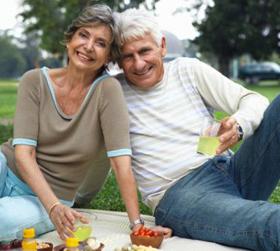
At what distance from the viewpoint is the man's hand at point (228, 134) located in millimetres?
3162

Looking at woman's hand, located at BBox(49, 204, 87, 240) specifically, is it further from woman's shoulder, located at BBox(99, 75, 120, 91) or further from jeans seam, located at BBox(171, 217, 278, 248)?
woman's shoulder, located at BBox(99, 75, 120, 91)

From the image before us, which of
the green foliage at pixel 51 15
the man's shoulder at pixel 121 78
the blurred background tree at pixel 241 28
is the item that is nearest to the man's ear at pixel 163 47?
the man's shoulder at pixel 121 78

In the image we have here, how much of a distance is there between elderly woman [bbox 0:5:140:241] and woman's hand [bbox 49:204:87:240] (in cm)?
17

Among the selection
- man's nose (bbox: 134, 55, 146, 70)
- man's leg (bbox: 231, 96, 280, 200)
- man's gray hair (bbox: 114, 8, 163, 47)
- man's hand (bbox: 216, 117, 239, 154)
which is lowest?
man's leg (bbox: 231, 96, 280, 200)

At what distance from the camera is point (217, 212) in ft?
10.2

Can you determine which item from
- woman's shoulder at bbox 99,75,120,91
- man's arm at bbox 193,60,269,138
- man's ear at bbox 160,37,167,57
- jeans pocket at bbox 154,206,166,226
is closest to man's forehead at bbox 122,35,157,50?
man's ear at bbox 160,37,167,57

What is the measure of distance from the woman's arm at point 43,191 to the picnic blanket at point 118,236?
304 millimetres

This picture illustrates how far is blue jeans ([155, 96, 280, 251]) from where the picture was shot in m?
2.96

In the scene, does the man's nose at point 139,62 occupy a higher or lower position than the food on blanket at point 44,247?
higher

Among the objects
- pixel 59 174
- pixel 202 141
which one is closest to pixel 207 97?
pixel 202 141

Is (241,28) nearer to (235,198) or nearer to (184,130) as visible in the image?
(184,130)

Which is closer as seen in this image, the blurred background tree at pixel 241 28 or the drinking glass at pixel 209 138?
the drinking glass at pixel 209 138

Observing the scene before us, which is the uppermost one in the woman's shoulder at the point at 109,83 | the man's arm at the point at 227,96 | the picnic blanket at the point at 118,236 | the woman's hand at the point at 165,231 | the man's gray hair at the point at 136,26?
the man's gray hair at the point at 136,26

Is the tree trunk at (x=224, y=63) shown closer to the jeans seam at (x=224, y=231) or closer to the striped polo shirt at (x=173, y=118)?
the striped polo shirt at (x=173, y=118)
